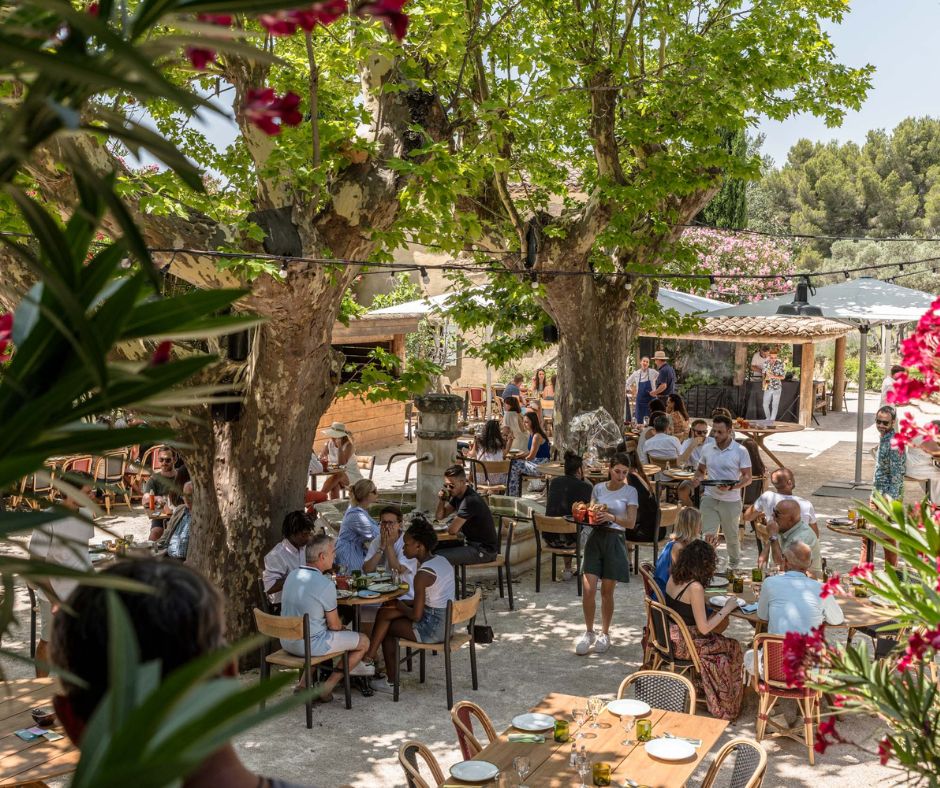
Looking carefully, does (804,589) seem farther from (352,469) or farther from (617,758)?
(352,469)

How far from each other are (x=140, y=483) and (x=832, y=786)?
1091 centimetres

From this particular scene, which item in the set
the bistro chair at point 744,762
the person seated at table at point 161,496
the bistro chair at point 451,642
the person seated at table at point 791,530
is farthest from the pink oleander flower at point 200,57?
the person seated at table at point 161,496

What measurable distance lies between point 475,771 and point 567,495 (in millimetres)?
5826

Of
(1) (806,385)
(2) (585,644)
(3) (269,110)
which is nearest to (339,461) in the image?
(2) (585,644)

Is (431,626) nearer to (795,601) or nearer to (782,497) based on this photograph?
(795,601)

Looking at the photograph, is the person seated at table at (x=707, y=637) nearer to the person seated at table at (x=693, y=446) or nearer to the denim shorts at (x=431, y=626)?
the denim shorts at (x=431, y=626)

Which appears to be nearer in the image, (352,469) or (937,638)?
(937,638)

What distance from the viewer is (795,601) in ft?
22.9

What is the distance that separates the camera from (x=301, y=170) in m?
7.46

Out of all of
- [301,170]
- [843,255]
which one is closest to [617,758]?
[301,170]

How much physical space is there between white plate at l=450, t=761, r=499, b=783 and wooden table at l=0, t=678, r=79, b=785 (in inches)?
68.5

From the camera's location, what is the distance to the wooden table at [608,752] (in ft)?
16.5

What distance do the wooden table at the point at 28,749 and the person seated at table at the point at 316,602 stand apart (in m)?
1.80

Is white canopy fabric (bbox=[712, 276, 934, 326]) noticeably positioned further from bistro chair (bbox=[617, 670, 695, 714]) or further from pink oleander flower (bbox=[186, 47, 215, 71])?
pink oleander flower (bbox=[186, 47, 215, 71])
